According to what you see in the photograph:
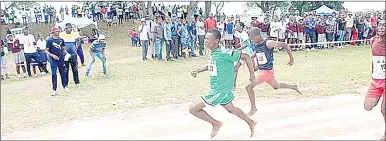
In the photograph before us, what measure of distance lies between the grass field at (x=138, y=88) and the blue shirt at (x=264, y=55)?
75.7 inches

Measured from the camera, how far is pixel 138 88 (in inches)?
465

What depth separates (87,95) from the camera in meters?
11.1

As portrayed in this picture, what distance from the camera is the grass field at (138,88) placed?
9.01 metres

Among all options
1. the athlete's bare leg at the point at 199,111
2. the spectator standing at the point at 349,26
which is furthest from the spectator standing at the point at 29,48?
the spectator standing at the point at 349,26

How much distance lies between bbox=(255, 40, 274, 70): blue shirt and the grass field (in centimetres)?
192

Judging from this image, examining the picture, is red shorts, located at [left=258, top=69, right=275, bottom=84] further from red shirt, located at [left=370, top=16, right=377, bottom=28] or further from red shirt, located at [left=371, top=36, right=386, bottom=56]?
red shirt, located at [left=370, top=16, right=377, bottom=28]

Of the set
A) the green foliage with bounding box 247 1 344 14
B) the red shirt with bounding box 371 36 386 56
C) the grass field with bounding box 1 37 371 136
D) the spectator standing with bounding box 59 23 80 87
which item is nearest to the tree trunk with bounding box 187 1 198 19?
the grass field with bounding box 1 37 371 136

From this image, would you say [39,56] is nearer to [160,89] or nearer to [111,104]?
[160,89]

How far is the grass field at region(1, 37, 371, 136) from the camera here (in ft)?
29.5

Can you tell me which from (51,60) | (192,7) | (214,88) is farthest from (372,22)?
(214,88)

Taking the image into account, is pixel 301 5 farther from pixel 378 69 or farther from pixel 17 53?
pixel 378 69

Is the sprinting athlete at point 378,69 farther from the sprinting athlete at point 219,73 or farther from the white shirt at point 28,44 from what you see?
the white shirt at point 28,44

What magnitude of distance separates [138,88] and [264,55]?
4.77 meters

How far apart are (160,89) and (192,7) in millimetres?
19545
